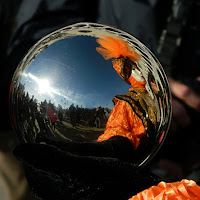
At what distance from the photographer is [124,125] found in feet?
1.37

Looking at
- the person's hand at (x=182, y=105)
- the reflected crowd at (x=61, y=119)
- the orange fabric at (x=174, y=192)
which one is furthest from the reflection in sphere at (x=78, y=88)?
the person's hand at (x=182, y=105)

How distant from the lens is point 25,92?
410 millimetres

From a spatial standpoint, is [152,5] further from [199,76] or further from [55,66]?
[55,66]

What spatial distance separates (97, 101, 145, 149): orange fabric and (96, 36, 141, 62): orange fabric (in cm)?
8

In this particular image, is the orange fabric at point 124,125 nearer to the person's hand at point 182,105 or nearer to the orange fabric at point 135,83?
the orange fabric at point 135,83

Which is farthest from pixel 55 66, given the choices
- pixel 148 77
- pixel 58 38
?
pixel 148 77

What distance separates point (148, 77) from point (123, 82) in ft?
0.19

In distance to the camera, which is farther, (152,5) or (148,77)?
(152,5)

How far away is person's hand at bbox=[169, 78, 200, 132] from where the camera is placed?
2.29ft

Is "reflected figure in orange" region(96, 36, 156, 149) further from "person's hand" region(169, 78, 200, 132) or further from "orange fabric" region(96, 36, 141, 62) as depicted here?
"person's hand" region(169, 78, 200, 132)

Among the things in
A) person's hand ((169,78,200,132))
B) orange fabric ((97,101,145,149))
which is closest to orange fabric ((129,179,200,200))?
orange fabric ((97,101,145,149))

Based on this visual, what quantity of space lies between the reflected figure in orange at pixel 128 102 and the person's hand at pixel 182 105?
0.29 m

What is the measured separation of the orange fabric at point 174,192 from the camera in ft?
1.02

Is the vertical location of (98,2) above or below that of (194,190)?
above
